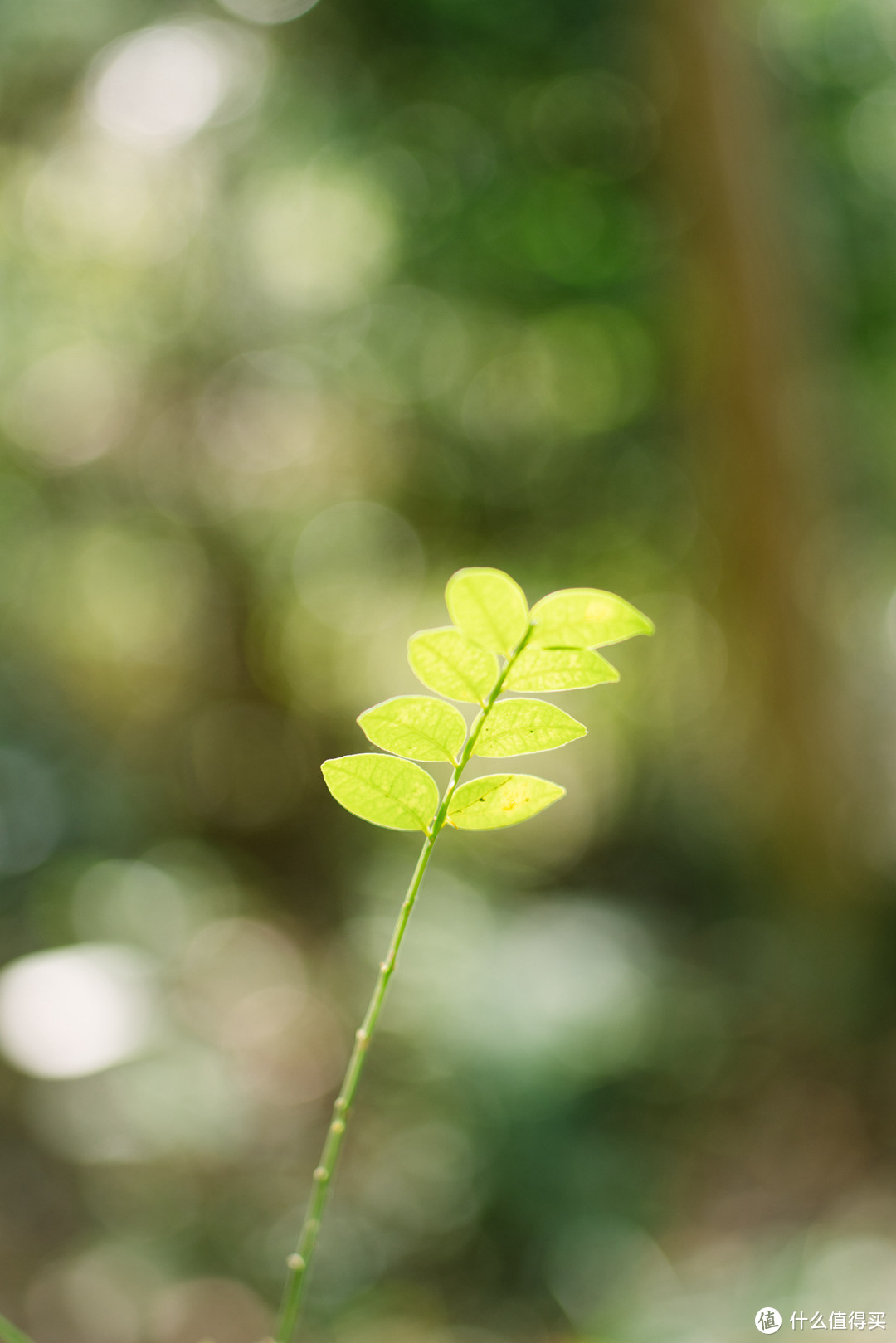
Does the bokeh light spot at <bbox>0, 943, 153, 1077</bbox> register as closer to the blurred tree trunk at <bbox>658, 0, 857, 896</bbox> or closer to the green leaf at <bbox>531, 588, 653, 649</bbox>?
the green leaf at <bbox>531, 588, 653, 649</bbox>

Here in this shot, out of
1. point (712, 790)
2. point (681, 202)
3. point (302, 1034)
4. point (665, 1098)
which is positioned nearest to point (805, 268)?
point (681, 202)

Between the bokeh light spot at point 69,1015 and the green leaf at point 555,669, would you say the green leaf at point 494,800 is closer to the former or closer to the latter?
the green leaf at point 555,669

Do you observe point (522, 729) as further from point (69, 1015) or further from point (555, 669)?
point (69, 1015)

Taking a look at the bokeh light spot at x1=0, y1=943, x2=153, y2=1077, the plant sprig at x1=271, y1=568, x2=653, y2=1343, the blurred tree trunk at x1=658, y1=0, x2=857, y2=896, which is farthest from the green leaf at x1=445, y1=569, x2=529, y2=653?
the blurred tree trunk at x1=658, y1=0, x2=857, y2=896

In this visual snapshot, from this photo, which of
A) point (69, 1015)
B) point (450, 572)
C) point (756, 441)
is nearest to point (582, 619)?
point (69, 1015)

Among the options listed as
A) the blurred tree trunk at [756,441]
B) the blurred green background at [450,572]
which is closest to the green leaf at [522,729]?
the blurred green background at [450,572]
